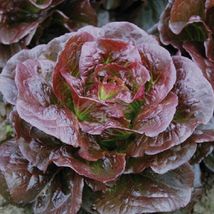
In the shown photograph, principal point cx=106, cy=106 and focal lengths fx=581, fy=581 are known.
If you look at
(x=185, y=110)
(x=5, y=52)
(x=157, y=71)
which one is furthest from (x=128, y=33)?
(x=5, y=52)

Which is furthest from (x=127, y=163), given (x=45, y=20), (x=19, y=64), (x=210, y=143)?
(x=45, y=20)

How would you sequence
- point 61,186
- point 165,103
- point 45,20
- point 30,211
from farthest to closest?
point 45,20
point 30,211
point 61,186
point 165,103

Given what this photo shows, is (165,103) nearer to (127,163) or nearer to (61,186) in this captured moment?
(127,163)

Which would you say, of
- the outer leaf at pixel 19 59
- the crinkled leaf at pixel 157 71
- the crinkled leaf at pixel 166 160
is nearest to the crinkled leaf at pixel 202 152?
the crinkled leaf at pixel 166 160

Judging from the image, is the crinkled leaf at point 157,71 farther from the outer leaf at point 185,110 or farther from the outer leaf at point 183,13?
the outer leaf at point 183,13

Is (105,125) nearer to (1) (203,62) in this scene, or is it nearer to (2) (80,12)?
(1) (203,62)

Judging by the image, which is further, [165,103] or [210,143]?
[210,143]
